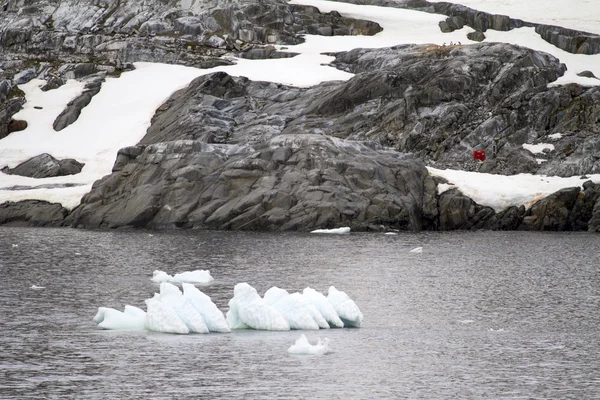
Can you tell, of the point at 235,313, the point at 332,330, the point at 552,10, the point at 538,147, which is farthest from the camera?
the point at 552,10

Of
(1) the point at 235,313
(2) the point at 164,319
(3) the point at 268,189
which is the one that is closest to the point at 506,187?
(3) the point at 268,189

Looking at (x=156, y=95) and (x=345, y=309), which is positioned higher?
(x=345, y=309)

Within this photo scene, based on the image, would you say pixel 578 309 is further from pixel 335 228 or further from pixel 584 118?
pixel 584 118

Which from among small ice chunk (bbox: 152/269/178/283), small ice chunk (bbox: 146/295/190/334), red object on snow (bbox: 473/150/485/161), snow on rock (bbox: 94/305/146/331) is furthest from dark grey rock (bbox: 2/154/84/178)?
small ice chunk (bbox: 146/295/190/334)

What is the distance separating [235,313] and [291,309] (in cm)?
170

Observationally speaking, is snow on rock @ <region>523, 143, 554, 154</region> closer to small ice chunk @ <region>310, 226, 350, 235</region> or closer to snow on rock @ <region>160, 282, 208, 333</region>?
small ice chunk @ <region>310, 226, 350, 235</region>

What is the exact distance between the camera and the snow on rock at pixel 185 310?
25.5 m

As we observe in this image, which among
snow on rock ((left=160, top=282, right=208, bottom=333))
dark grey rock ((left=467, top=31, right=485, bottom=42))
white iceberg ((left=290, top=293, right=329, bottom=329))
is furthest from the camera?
dark grey rock ((left=467, top=31, right=485, bottom=42))

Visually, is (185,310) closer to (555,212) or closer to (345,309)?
(345,309)

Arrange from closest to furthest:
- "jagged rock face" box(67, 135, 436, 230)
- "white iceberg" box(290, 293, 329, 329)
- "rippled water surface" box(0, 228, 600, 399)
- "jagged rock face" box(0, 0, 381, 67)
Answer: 1. "rippled water surface" box(0, 228, 600, 399)
2. "white iceberg" box(290, 293, 329, 329)
3. "jagged rock face" box(67, 135, 436, 230)
4. "jagged rock face" box(0, 0, 381, 67)

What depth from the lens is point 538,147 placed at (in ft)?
236

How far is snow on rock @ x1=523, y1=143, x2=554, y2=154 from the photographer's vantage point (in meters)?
71.3

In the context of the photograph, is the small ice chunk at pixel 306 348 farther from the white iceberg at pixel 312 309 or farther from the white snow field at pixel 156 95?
the white snow field at pixel 156 95

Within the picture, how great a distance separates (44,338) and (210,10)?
85.9m
